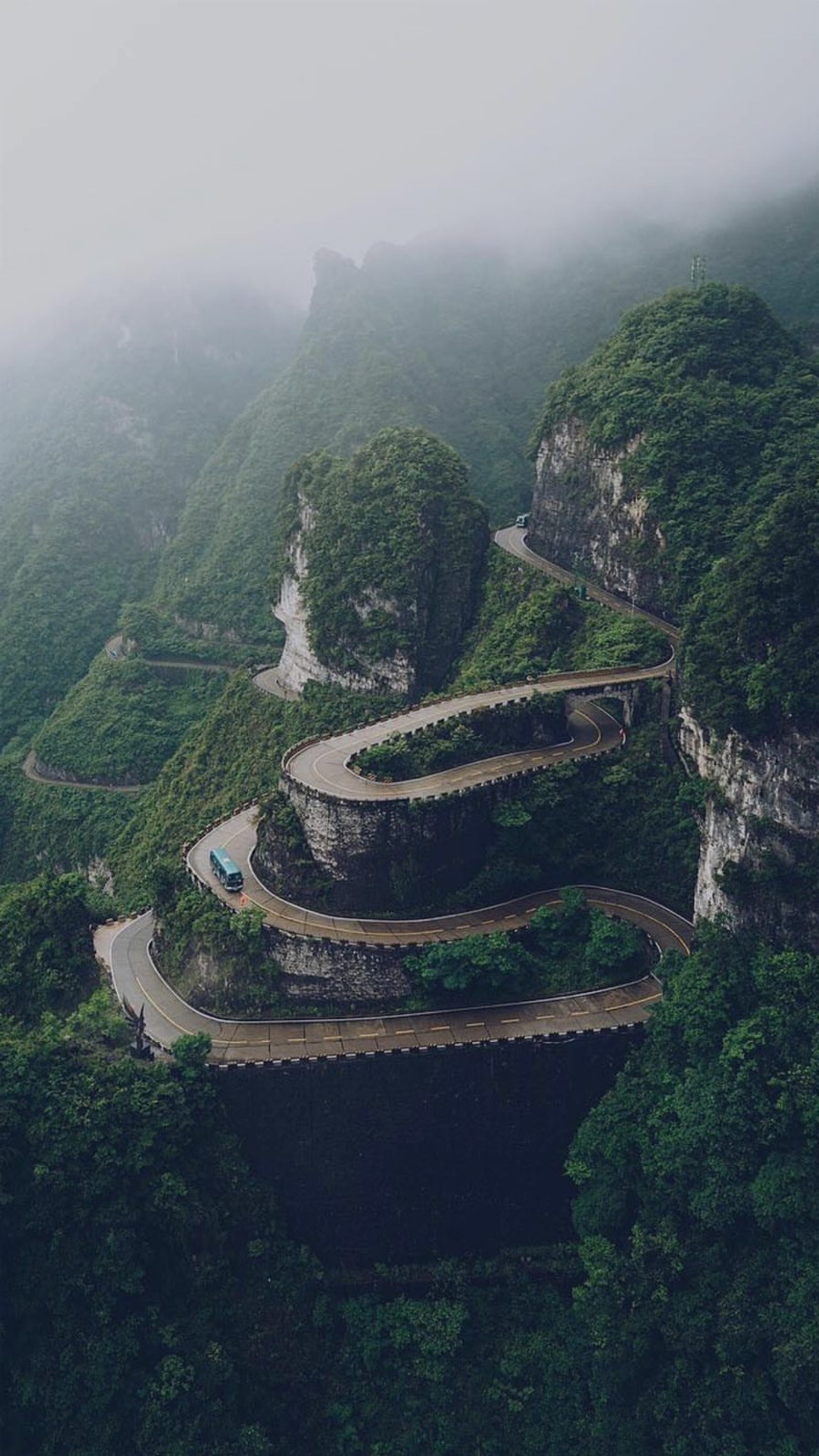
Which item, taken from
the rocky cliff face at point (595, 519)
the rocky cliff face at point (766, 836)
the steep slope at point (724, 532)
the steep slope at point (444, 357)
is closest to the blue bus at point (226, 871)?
the steep slope at point (724, 532)

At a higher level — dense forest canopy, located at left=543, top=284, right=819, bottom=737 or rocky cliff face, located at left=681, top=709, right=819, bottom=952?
dense forest canopy, located at left=543, top=284, right=819, bottom=737

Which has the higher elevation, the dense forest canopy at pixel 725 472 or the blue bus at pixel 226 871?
the dense forest canopy at pixel 725 472

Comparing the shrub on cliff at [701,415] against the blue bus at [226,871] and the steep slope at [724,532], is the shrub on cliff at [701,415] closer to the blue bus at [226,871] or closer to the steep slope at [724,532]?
the steep slope at [724,532]

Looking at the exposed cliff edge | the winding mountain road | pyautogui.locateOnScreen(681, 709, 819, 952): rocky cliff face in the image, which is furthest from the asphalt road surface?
the exposed cliff edge

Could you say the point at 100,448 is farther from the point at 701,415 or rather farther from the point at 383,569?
the point at 701,415

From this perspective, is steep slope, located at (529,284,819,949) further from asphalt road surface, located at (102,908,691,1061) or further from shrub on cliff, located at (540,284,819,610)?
asphalt road surface, located at (102,908,691,1061)

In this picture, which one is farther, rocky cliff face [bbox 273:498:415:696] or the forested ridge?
rocky cliff face [bbox 273:498:415:696]
